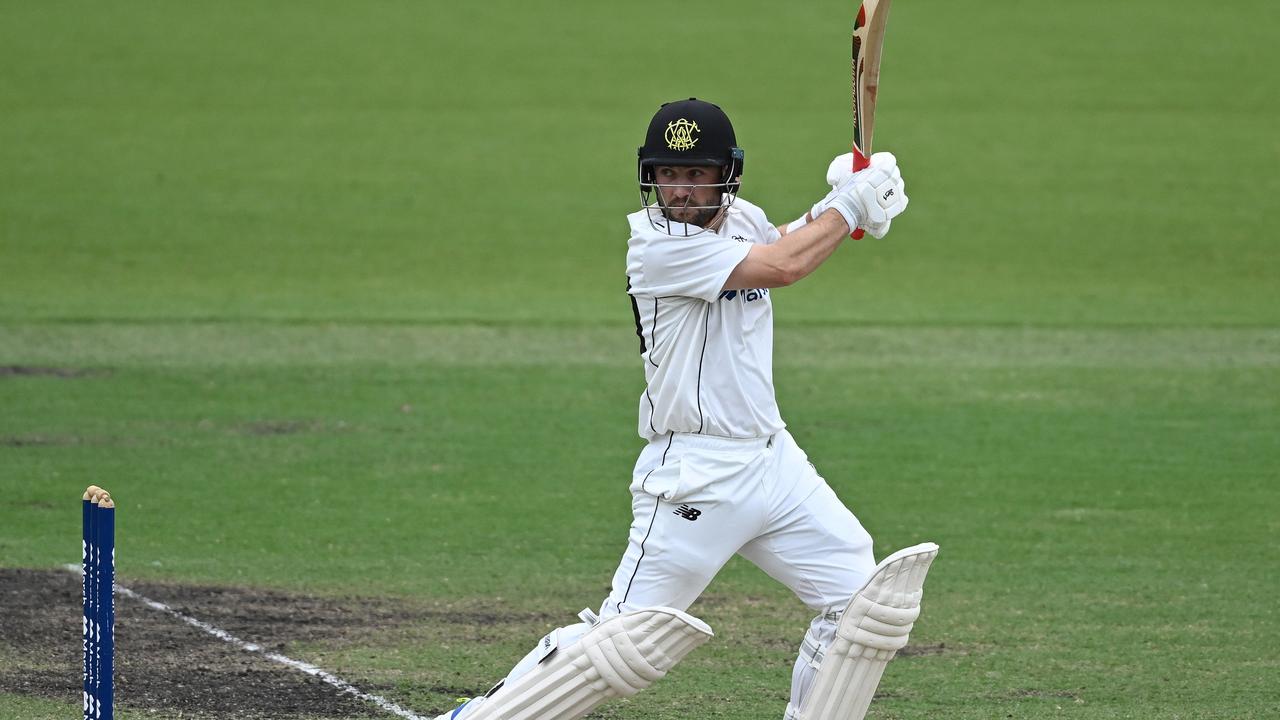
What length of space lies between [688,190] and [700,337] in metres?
0.46

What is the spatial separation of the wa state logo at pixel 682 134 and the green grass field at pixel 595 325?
2.23m

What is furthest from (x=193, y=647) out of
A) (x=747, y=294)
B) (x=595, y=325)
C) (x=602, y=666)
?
(x=595, y=325)

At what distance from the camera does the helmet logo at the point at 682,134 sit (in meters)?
5.20

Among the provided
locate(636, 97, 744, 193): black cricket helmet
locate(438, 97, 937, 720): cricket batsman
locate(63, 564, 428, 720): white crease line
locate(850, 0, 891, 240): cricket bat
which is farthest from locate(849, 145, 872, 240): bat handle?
locate(63, 564, 428, 720): white crease line

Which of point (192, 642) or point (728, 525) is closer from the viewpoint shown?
point (728, 525)

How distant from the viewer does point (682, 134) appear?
5.20 meters

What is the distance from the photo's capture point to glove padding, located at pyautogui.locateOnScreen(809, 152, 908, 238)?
5203mm

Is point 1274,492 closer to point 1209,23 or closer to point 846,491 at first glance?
point 846,491

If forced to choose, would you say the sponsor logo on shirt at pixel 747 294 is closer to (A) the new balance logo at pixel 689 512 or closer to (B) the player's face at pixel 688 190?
(B) the player's face at pixel 688 190

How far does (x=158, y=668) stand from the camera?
6723 millimetres

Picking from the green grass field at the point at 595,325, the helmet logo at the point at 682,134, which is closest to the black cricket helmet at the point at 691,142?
the helmet logo at the point at 682,134

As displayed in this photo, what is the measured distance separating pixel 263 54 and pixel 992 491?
62.4ft

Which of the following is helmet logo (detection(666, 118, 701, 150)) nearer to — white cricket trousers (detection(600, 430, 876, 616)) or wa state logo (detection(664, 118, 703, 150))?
wa state logo (detection(664, 118, 703, 150))

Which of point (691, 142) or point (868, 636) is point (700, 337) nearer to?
point (691, 142)
